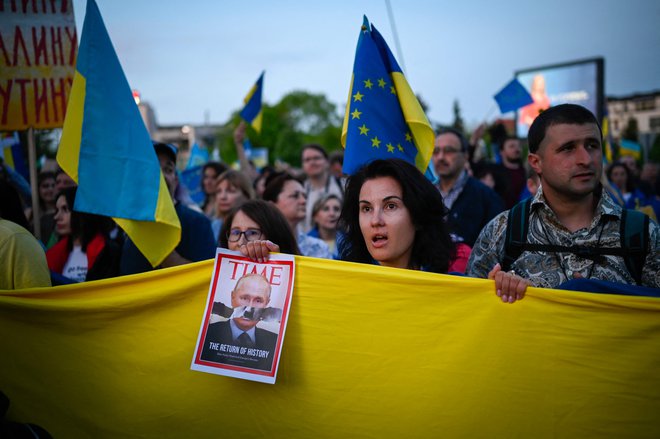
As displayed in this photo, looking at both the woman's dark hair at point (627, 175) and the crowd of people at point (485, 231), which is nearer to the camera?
the crowd of people at point (485, 231)

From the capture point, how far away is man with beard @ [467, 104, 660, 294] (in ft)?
7.82

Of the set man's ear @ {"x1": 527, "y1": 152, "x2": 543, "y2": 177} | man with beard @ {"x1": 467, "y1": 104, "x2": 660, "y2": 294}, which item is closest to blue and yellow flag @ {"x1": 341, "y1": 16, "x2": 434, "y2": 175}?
man's ear @ {"x1": 527, "y1": 152, "x2": 543, "y2": 177}

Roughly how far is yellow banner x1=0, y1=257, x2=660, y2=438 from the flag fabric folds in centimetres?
632

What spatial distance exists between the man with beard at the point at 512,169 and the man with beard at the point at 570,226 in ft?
17.0

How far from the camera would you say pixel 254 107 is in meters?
8.50

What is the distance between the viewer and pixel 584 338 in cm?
223

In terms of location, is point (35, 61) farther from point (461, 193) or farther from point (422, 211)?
point (461, 193)

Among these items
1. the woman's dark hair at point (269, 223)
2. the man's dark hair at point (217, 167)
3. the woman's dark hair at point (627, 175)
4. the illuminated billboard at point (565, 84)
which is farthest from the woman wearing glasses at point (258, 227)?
the illuminated billboard at point (565, 84)

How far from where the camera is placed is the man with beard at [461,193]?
4926mm

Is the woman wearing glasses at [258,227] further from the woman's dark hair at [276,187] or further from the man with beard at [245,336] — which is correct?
the woman's dark hair at [276,187]

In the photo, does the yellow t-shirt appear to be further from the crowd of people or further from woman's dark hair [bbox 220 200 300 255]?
woman's dark hair [bbox 220 200 300 255]

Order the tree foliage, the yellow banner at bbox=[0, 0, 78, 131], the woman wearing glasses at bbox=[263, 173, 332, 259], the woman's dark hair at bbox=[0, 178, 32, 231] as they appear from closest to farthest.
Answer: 1. the woman's dark hair at bbox=[0, 178, 32, 231]
2. the yellow banner at bbox=[0, 0, 78, 131]
3. the woman wearing glasses at bbox=[263, 173, 332, 259]
4. the tree foliage

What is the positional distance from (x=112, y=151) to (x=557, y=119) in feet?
8.28

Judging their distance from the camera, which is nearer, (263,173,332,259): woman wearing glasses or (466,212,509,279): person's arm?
(466,212,509,279): person's arm
